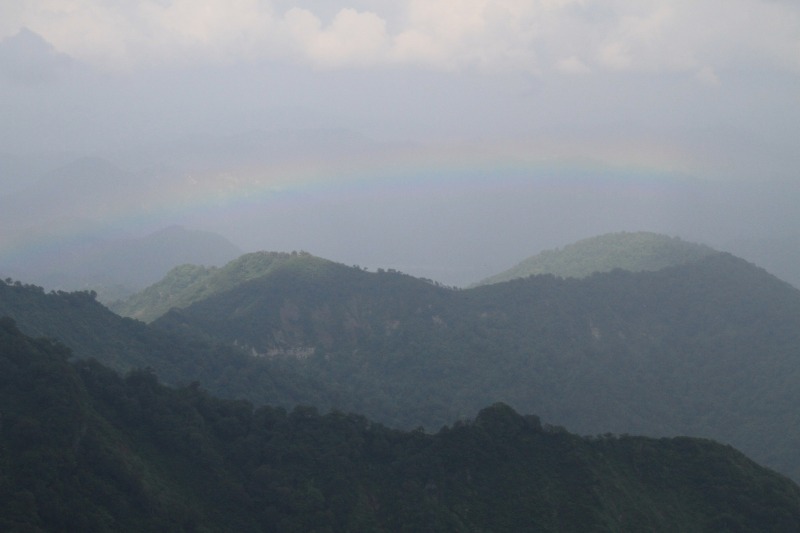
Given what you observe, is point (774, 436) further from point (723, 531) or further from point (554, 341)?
point (723, 531)

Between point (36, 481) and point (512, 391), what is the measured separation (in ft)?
150

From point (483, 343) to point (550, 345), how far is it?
636 cm

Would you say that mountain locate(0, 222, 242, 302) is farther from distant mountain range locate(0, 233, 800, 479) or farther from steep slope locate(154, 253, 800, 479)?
steep slope locate(154, 253, 800, 479)

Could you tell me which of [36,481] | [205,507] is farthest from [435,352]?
[36,481]

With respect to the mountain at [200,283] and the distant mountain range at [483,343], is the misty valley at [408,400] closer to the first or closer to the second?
the distant mountain range at [483,343]

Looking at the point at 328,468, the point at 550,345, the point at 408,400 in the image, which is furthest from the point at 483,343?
the point at 328,468

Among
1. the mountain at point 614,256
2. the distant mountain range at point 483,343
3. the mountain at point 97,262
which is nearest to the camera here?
the distant mountain range at point 483,343

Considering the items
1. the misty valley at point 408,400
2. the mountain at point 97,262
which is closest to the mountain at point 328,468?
the misty valley at point 408,400

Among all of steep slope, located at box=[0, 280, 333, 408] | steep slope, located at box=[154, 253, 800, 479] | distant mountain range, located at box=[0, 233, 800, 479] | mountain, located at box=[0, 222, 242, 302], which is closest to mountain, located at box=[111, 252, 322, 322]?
distant mountain range, located at box=[0, 233, 800, 479]

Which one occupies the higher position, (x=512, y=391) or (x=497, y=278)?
(x=497, y=278)

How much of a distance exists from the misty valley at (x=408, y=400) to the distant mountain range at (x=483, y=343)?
22 cm

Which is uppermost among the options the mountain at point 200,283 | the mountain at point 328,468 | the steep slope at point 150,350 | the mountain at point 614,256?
the mountain at point 614,256

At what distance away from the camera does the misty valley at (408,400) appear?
112 feet

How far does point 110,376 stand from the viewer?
3897cm
